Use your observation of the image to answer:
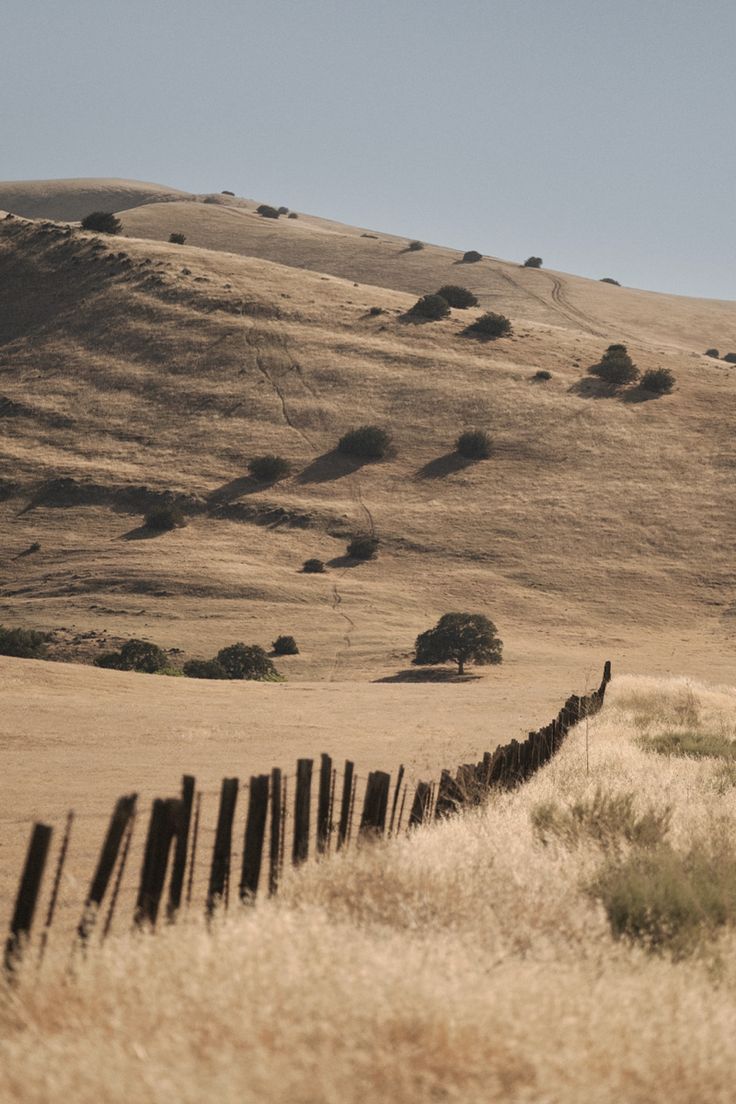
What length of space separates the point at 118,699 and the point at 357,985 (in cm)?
1656

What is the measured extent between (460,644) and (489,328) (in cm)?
4210

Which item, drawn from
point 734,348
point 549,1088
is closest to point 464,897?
point 549,1088

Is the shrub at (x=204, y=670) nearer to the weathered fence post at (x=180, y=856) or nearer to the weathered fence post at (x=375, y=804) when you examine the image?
the weathered fence post at (x=375, y=804)

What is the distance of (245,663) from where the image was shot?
33062 millimetres

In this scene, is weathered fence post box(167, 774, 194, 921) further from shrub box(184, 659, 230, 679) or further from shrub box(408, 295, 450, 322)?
shrub box(408, 295, 450, 322)

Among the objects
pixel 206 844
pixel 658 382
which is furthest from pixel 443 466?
pixel 206 844

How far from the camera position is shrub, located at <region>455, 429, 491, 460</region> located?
5753 centimetres

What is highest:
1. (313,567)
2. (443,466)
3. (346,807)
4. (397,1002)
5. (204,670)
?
(443,466)

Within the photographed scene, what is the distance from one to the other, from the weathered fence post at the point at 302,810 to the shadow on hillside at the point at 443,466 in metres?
49.8

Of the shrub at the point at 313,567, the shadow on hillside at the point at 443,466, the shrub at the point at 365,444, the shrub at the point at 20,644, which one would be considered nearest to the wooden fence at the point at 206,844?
the shrub at the point at 20,644

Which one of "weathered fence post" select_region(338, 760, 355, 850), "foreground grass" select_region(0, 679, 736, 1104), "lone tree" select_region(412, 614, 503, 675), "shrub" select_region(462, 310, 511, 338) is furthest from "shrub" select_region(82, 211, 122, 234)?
"foreground grass" select_region(0, 679, 736, 1104)

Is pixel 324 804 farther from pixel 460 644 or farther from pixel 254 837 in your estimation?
pixel 460 644

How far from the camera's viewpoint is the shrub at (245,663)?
3269 cm

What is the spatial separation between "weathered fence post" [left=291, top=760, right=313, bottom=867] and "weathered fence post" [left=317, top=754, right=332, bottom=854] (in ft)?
1.17
